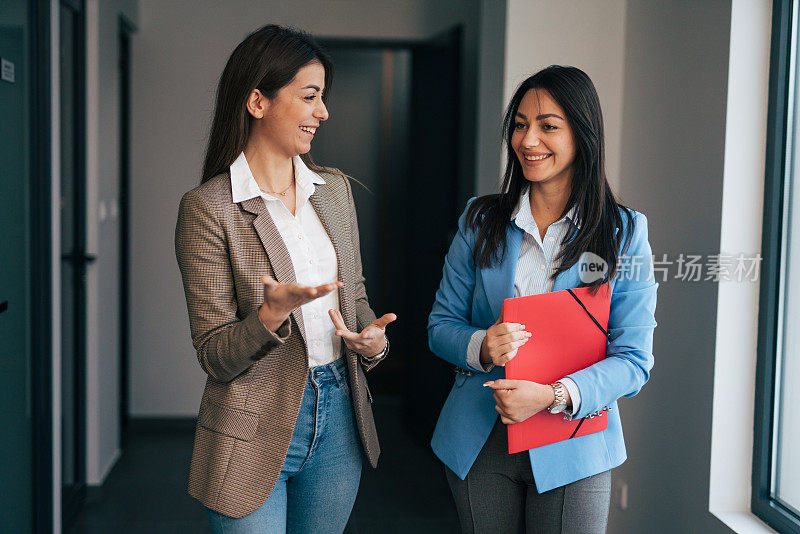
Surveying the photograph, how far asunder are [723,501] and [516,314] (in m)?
1.12

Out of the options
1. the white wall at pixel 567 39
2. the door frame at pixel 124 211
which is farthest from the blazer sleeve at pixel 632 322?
the door frame at pixel 124 211

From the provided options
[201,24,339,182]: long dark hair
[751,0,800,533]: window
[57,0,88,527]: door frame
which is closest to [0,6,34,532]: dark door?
[57,0,88,527]: door frame

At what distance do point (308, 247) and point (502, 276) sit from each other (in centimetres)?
41

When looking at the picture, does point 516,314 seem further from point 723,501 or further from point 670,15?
point 670,15

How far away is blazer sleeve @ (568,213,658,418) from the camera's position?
1468 millimetres

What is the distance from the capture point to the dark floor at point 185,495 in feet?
10.6

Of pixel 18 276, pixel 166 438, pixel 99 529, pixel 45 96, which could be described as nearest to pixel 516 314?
pixel 18 276

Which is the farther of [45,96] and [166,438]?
[166,438]

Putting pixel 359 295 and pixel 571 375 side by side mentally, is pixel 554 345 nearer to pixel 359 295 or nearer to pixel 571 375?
pixel 571 375

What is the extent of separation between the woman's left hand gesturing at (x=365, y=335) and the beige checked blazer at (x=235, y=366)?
74mm

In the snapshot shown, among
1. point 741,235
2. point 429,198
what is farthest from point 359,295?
point 429,198

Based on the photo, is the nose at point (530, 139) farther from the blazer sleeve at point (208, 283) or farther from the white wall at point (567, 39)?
the white wall at point (567, 39)

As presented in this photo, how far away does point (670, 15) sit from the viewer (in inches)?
94.0

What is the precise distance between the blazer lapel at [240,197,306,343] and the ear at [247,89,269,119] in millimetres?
175
